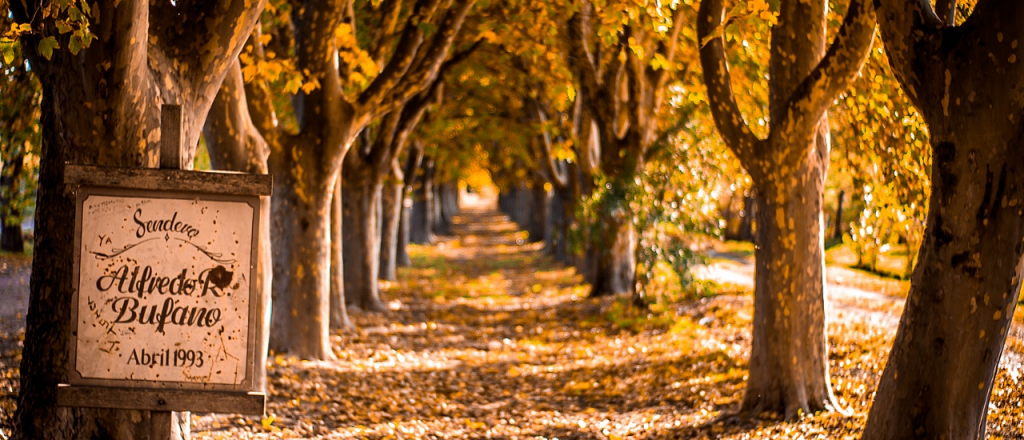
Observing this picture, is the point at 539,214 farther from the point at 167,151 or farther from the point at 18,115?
the point at 167,151

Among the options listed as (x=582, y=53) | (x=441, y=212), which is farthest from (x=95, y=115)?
(x=441, y=212)

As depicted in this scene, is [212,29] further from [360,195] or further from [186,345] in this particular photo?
[360,195]

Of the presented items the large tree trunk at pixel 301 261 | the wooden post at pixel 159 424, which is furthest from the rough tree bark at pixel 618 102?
the wooden post at pixel 159 424


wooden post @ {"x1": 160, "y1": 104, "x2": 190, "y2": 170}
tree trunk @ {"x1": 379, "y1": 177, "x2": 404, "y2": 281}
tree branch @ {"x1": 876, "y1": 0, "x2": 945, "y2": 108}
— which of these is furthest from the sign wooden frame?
tree trunk @ {"x1": 379, "y1": 177, "x2": 404, "y2": 281}

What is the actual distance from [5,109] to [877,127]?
29.9ft

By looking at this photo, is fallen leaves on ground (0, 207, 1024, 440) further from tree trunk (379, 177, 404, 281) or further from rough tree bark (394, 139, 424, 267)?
rough tree bark (394, 139, 424, 267)

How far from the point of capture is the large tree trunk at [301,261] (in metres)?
10.9

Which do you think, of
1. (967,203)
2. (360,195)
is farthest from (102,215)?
(360,195)

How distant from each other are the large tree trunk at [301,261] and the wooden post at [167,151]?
6.15 m

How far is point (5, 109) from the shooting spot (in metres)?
9.48

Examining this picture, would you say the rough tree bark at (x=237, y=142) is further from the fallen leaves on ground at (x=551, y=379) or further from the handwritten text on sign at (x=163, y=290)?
the handwritten text on sign at (x=163, y=290)

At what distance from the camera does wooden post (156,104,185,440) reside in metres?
4.57

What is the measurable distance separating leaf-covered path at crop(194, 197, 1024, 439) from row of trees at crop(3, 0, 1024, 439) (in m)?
0.77

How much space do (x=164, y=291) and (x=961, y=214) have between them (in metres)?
4.49
